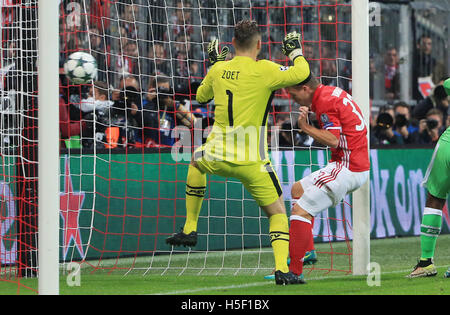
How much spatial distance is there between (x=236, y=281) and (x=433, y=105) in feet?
26.4

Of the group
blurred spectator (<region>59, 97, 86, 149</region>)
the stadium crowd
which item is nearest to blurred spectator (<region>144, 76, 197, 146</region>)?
the stadium crowd

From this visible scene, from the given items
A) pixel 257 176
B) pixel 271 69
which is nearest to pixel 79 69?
pixel 271 69

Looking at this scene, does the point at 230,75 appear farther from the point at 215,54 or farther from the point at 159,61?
the point at 159,61

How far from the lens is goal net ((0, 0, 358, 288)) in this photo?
8.95 m

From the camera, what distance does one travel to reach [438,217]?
26.9 feet

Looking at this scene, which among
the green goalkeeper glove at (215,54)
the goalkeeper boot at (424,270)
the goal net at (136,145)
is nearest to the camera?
the green goalkeeper glove at (215,54)

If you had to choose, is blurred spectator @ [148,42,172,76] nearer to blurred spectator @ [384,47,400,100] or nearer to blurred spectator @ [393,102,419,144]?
blurred spectator @ [393,102,419,144]

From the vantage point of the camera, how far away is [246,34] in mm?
7422

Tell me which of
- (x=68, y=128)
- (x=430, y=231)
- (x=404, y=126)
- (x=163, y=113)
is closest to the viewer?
(x=430, y=231)

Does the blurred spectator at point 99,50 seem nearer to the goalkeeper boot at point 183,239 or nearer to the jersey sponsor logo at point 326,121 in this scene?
the goalkeeper boot at point 183,239

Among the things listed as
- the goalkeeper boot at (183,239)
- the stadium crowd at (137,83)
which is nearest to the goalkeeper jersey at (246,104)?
the goalkeeper boot at (183,239)

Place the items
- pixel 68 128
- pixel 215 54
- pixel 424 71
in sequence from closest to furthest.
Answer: pixel 215 54
pixel 68 128
pixel 424 71

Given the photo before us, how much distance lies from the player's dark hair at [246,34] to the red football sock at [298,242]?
1.51 meters

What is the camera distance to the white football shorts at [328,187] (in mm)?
7508
